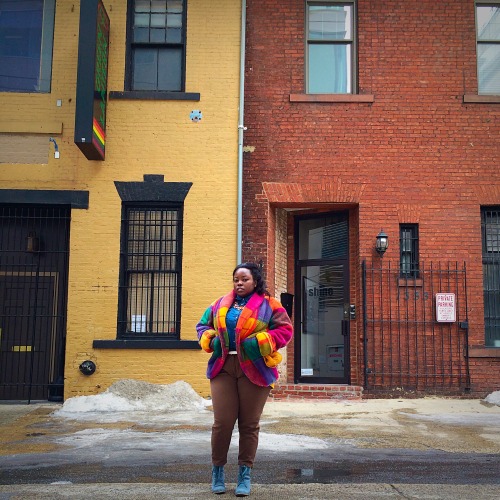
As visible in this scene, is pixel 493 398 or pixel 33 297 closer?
pixel 493 398

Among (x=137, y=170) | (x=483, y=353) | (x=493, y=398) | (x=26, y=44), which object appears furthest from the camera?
(x=26, y=44)

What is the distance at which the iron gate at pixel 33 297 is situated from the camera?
10562 mm

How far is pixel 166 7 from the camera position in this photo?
36.9 feet

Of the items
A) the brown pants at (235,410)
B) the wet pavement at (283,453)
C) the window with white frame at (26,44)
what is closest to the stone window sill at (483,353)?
the wet pavement at (283,453)

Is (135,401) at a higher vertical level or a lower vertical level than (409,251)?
lower

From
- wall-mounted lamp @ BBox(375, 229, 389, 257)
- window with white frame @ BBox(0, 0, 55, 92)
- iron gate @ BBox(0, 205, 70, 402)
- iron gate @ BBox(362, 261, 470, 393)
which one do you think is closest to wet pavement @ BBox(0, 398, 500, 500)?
iron gate @ BBox(362, 261, 470, 393)

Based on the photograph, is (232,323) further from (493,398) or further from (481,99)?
(481,99)

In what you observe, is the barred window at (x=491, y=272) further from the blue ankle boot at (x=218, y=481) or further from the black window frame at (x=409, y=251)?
the blue ankle boot at (x=218, y=481)

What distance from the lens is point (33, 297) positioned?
10.7 meters

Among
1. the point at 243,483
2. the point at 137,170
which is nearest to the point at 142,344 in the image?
the point at 137,170

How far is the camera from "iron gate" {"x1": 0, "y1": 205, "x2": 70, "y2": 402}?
10.6 metres

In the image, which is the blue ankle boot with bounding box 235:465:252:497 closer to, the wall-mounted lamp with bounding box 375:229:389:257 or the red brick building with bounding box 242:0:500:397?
the red brick building with bounding box 242:0:500:397

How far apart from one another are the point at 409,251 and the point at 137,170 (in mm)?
4524

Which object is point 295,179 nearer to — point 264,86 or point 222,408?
Answer: point 264,86
